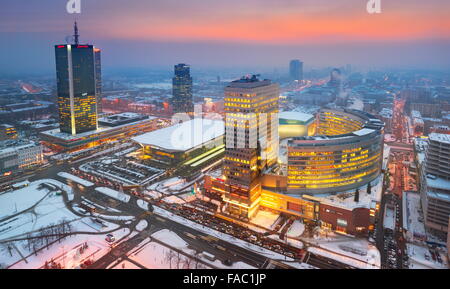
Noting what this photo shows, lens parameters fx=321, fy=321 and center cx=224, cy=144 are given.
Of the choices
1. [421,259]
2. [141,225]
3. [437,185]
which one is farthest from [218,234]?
[437,185]

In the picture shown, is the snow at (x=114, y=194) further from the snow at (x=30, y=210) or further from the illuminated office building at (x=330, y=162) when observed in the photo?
the illuminated office building at (x=330, y=162)

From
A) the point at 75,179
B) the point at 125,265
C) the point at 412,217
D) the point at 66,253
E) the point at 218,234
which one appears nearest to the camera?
the point at 125,265

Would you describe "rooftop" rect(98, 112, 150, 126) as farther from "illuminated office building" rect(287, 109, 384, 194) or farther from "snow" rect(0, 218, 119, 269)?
"illuminated office building" rect(287, 109, 384, 194)

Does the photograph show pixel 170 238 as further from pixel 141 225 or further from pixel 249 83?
pixel 249 83

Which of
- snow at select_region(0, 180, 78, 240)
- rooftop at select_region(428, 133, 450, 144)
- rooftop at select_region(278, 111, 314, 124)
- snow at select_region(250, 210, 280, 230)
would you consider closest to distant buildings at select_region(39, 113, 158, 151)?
snow at select_region(0, 180, 78, 240)

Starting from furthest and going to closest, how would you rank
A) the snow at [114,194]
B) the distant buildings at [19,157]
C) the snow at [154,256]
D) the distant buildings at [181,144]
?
the distant buildings at [181,144] → the distant buildings at [19,157] → the snow at [114,194] → the snow at [154,256]

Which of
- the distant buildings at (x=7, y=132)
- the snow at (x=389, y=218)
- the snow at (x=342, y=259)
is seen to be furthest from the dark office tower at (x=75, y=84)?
the snow at (x=389, y=218)
